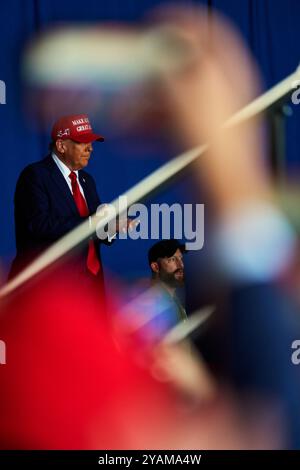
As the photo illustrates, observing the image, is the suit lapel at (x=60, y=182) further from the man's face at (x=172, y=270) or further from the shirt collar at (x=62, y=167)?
the man's face at (x=172, y=270)

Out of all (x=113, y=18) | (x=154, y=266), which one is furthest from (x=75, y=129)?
(x=154, y=266)

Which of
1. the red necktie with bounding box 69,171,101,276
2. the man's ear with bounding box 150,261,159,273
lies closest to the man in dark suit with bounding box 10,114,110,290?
the red necktie with bounding box 69,171,101,276

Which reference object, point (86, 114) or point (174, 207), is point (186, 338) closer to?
point (174, 207)

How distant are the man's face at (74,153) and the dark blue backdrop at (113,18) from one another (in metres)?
0.03

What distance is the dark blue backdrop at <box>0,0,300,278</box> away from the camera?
250 cm

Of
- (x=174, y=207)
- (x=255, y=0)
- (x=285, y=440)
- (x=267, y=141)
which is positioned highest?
(x=255, y=0)

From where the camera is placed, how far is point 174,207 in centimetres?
260

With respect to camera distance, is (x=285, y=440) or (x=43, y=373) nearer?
(x=43, y=373)

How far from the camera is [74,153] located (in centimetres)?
256

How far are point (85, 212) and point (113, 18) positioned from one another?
0.71m

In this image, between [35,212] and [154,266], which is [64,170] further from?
[154,266]

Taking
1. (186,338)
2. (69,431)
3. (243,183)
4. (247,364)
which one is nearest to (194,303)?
(186,338)

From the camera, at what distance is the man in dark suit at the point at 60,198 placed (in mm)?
2506

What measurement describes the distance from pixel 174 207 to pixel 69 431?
884 mm
